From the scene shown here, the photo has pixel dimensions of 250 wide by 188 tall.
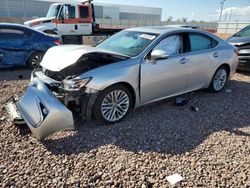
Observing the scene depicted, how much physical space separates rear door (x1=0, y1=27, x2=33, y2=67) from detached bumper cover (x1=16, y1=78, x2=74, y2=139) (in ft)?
14.6

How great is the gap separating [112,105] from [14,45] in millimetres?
4949

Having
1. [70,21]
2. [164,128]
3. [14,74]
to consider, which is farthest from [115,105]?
[70,21]

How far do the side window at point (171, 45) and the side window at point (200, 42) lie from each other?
13.4 inches

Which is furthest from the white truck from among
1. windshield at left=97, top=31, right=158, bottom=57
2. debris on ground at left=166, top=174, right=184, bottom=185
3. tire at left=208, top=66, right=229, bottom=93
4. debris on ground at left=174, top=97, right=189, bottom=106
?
debris on ground at left=166, top=174, right=184, bottom=185

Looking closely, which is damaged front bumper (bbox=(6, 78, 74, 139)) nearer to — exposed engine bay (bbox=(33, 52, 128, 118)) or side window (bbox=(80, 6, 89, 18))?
exposed engine bay (bbox=(33, 52, 128, 118))

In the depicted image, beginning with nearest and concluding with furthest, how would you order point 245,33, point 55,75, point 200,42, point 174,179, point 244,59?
1. point 174,179
2. point 55,75
3. point 200,42
4. point 244,59
5. point 245,33

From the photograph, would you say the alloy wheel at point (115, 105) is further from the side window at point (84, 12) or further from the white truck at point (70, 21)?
the side window at point (84, 12)

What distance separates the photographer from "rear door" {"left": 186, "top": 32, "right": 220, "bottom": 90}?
4740mm

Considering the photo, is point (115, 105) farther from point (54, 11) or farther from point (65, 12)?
point (54, 11)

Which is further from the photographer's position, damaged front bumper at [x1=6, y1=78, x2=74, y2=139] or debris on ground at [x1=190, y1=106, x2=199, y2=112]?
debris on ground at [x1=190, y1=106, x2=199, y2=112]

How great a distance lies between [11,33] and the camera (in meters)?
7.26

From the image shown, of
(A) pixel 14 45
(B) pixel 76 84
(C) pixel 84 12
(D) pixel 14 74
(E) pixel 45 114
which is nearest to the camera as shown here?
(E) pixel 45 114

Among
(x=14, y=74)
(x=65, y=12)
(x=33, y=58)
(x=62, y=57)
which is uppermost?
(x=65, y=12)

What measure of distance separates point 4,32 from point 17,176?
589cm
